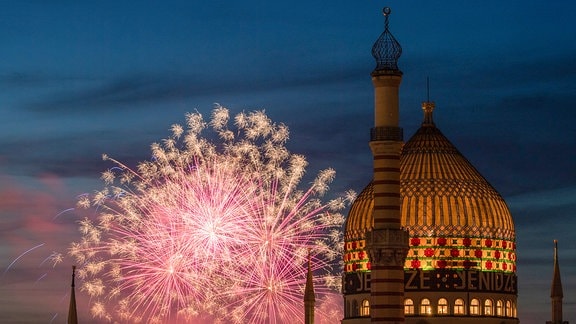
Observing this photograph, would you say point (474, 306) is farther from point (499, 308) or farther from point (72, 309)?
point (72, 309)

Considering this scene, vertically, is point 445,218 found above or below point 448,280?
above

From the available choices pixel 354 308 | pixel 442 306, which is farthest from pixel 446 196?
pixel 354 308

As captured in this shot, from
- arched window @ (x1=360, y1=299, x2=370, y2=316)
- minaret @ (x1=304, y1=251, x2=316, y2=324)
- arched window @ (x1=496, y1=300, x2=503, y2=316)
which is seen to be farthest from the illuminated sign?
minaret @ (x1=304, y1=251, x2=316, y2=324)

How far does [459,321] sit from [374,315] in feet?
71.0

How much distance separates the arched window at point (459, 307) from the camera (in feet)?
454

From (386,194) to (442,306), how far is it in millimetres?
24282

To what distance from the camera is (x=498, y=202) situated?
142750 millimetres

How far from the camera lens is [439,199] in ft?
461

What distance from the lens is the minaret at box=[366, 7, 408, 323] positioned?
116 m

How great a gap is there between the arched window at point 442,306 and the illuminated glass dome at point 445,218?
275cm

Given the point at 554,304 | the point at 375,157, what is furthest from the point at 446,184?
the point at 375,157

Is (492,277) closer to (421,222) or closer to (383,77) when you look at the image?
(421,222)

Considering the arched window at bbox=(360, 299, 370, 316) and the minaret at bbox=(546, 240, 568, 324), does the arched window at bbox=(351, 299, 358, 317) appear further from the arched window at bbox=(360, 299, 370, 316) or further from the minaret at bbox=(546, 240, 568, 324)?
the minaret at bbox=(546, 240, 568, 324)

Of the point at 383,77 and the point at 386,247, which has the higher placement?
the point at 383,77
